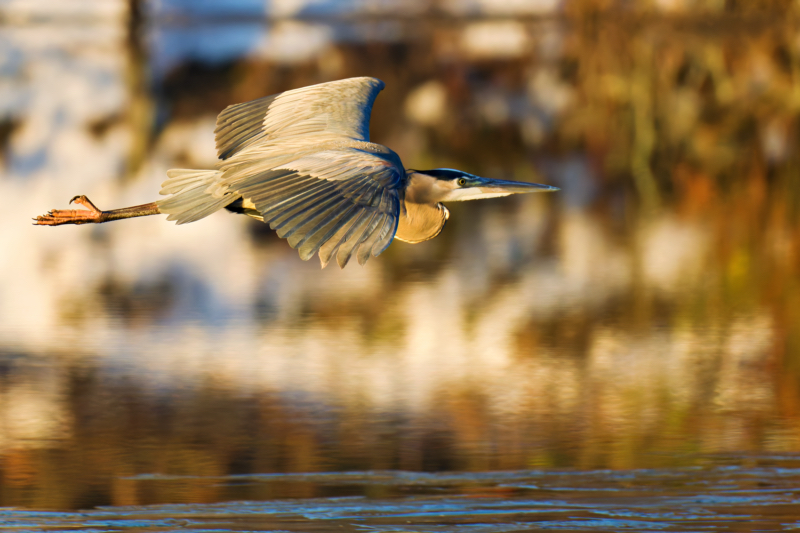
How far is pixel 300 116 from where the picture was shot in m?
6.20

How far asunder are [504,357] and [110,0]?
27301 mm

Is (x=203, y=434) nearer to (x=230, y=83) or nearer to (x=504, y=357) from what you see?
(x=504, y=357)

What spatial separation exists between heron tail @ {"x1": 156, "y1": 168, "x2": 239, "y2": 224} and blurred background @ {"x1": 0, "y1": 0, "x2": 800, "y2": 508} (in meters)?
1.69

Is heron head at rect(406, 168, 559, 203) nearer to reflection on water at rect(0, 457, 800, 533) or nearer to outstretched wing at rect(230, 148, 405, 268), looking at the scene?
outstretched wing at rect(230, 148, 405, 268)

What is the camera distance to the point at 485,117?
788 inches

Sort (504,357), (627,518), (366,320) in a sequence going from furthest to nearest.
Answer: (366,320) → (504,357) → (627,518)

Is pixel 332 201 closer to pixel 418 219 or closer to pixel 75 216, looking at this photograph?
pixel 418 219

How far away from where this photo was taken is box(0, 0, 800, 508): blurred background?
724cm

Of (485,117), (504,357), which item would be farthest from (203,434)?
(485,117)

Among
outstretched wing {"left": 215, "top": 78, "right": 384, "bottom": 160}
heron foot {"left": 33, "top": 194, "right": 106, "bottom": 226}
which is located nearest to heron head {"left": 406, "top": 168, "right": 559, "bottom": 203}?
outstretched wing {"left": 215, "top": 78, "right": 384, "bottom": 160}

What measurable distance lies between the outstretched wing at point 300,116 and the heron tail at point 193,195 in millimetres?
549

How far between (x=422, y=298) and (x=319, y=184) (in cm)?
561

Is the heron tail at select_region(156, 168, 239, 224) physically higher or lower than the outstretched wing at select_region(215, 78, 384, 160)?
lower

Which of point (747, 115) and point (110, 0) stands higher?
point (110, 0)
